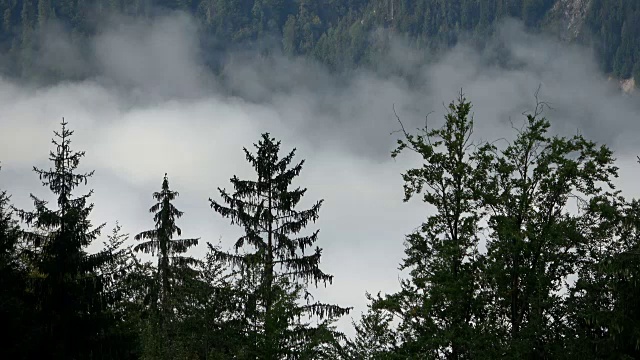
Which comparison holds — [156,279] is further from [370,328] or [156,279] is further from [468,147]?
[468,147]

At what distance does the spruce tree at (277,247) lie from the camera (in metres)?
33.0

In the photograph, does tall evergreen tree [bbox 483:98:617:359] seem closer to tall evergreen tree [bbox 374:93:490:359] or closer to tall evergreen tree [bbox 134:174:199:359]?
tall evergreen tree [bbox 374:93:490:359]

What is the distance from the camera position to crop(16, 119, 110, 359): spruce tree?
90.3ft

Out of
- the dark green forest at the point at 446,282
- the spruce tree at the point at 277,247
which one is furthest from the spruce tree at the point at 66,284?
the spruce tree at the point at 277,247

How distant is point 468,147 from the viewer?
2822 centimetres

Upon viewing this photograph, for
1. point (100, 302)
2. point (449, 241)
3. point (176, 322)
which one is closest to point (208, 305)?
point (176, 322)

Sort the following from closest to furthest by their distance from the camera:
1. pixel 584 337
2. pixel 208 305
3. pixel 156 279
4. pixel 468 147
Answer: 1. pixel 584 337
2. pixel 468 147
3. pixel 208 305
4. pixel 156 279

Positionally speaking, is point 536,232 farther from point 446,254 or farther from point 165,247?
point 165,247

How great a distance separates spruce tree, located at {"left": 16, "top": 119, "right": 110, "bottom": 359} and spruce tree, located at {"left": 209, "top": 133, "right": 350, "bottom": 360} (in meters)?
6.44

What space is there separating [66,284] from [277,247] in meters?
10.9

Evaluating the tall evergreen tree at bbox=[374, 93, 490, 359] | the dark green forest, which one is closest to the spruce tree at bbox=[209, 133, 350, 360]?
the dark green forest

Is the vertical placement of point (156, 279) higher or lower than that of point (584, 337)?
higher

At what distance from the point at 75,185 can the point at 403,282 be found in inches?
487

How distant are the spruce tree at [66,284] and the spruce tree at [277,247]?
6.44 metres
